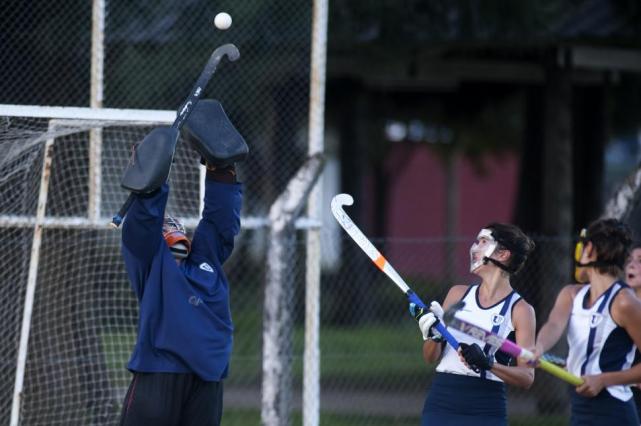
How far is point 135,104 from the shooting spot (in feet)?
28.6

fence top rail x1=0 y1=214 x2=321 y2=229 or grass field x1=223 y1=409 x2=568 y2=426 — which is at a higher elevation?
fence top rail x1=0 y1=214 x2=321 y2=229

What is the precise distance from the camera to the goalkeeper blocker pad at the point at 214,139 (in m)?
4.84

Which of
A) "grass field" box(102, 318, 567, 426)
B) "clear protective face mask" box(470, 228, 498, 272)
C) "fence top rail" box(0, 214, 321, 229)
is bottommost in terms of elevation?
"grass field" box(102, 318, 567, 426)

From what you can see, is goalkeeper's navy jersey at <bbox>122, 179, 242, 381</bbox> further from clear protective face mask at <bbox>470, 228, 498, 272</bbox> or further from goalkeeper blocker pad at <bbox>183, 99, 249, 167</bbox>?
clear protective face mask at <bbox>470, 228, 498, 272</bbox>

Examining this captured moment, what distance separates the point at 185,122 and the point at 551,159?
6660 millimetres

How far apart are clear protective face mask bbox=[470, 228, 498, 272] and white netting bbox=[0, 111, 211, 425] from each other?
7.89ft

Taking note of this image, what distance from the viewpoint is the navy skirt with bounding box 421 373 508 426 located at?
16.7 feet

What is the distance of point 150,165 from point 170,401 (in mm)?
1027

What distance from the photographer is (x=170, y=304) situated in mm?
4758

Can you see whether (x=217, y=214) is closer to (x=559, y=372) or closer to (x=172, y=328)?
(x=172, y=328)

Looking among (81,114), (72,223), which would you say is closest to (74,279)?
(72,223)

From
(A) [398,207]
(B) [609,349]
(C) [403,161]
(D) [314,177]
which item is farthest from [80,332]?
(A) [398,207]

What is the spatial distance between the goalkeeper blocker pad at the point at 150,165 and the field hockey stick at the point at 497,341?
142 centimetres

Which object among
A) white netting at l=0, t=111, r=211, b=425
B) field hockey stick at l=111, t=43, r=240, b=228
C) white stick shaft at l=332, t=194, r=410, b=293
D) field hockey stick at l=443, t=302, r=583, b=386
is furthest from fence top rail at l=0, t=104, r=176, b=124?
field hockey stick at l=443, t=302, r=583, b=386
